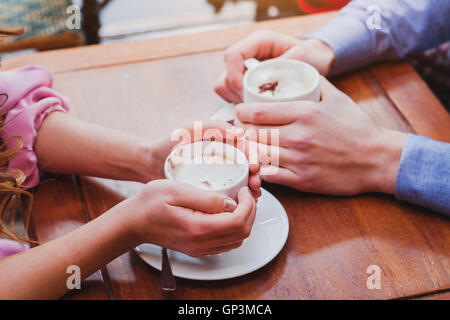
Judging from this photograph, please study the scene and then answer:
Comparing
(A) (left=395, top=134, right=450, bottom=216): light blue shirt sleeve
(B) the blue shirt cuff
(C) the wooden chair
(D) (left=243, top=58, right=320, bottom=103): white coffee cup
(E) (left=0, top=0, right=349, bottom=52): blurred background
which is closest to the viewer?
(A) (left=395, top=134, right=450, bottom=216): light blue shirt sleeve

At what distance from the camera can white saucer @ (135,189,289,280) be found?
0.70m

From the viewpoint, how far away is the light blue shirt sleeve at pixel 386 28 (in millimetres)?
1133

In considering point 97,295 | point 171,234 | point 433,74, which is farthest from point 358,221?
point 433,74

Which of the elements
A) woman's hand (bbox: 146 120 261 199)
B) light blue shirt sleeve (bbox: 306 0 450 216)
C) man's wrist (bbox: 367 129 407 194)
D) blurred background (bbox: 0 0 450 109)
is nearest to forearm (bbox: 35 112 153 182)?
woman's hand (bbox: 146 120 261 199)

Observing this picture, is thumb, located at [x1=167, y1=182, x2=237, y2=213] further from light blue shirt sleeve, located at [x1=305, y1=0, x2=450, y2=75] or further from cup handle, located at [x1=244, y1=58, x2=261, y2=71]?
light blue shirt sleeve, located at [x1=305, y1=0, x2=450, y2=75]

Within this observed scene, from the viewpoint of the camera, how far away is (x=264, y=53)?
1108 millimetres

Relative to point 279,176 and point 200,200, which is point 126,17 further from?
point 200,200

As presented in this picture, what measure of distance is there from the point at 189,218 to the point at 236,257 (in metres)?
0.11

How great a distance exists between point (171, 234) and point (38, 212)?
0.96 ft

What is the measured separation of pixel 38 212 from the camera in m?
0.84

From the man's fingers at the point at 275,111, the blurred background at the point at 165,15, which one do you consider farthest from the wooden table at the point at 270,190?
the blurred background at the point at 165,15

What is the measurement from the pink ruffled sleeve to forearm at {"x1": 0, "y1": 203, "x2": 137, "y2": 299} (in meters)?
0.21

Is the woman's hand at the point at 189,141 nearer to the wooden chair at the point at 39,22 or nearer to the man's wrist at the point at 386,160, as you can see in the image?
the man's wrist at the point at 386,160
